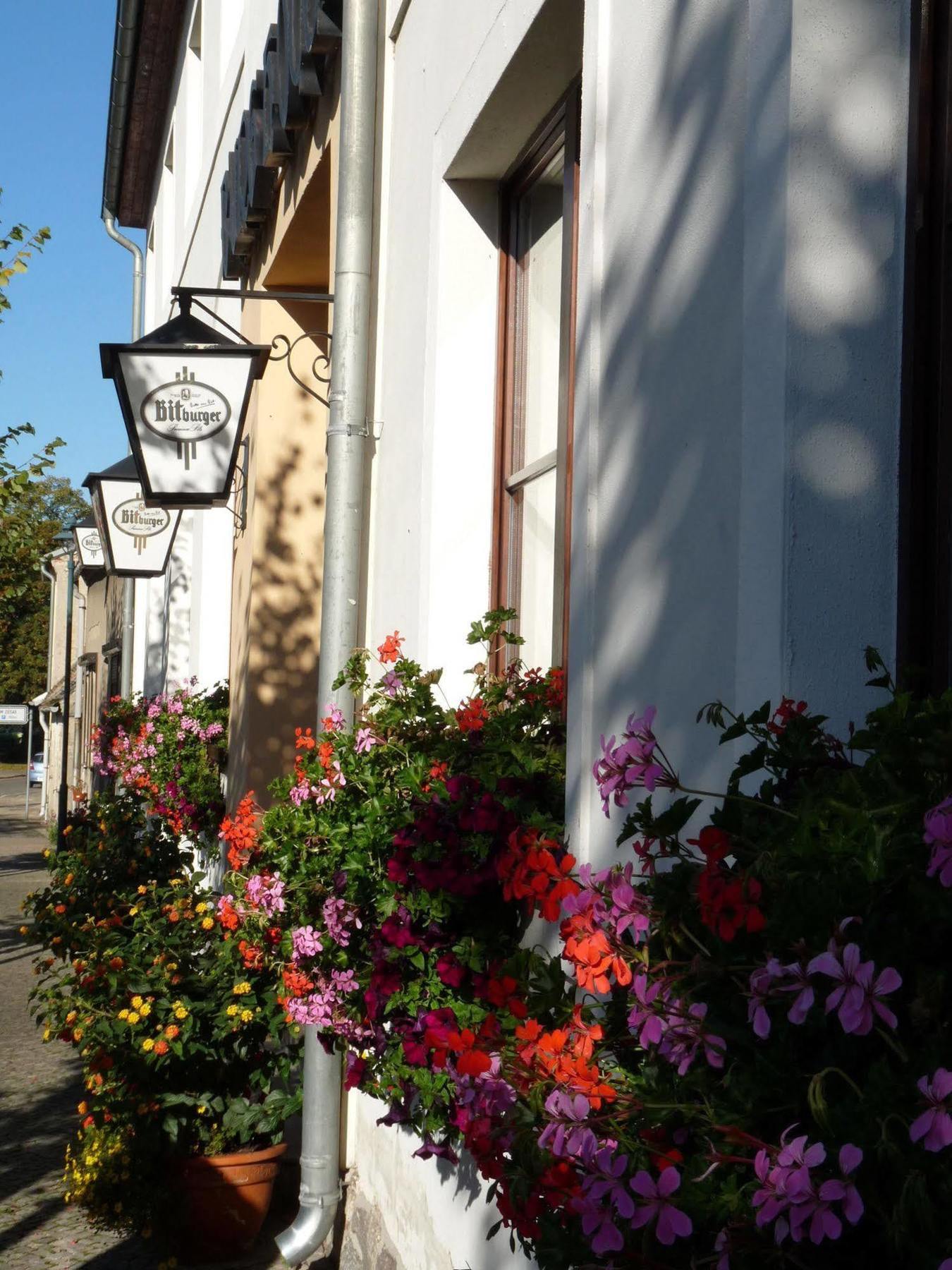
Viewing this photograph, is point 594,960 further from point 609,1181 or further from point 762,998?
point 762,998

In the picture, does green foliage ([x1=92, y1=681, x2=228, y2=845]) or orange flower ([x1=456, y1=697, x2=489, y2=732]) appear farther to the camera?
green foliage ([x1=92, y1=681, x2=228, y2=845])

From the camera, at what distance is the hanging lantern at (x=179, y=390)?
545 centimetres

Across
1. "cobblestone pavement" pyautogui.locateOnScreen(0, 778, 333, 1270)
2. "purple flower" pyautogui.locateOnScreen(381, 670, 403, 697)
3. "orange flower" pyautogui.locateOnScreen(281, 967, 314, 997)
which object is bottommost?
"cobblestone pavement" pyautogui.locateOnScreen(0, 778, 333, 1270)

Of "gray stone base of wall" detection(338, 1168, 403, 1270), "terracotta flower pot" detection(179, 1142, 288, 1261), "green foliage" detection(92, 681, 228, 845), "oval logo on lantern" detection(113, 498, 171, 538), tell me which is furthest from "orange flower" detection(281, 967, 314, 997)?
"oval logo on lantern" detection(113, 498, 171, 538)

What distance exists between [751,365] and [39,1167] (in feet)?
18.3

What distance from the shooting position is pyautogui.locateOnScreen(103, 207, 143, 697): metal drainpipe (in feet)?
43.3

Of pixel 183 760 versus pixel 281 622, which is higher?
pixel 281 622

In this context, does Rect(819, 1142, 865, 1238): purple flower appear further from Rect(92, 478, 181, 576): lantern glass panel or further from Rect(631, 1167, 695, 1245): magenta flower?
Rect(92, 478, 181, 576): lantern glass panel

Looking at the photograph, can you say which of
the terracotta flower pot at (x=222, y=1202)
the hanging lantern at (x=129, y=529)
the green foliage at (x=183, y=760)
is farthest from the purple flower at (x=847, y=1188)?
the hanging lantern at (x=129, y=529)

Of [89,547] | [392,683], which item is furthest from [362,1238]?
[89,547]

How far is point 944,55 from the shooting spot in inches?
71.9

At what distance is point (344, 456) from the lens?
14.7ft

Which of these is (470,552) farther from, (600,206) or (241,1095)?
(241,1095)

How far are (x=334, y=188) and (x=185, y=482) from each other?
1.42 meters
